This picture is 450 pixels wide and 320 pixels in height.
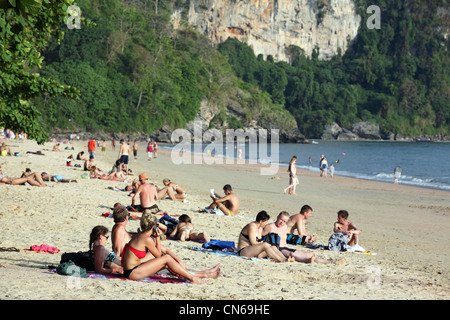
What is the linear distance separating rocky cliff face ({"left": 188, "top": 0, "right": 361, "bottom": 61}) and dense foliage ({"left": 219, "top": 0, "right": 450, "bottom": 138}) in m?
3.15

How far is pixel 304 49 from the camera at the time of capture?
15475 centimetres

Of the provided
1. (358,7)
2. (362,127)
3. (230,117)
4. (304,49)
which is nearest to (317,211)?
(230,117)

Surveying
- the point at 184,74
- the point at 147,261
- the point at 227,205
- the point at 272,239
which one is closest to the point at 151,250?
the point at 147,261

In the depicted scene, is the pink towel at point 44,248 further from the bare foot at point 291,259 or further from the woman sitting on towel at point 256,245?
the bare foot at point 291,259

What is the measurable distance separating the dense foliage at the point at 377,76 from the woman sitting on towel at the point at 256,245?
119562 millimetres

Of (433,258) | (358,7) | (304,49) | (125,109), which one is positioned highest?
(358,7)

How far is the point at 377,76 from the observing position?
154 m

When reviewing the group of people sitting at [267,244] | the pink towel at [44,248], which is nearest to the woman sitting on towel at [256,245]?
the group of people sitting at [267,244]

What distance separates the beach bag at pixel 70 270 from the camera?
6852 mm

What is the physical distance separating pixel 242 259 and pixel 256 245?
305 mm

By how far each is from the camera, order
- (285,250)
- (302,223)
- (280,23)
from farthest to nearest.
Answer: (280,23)
(302,223)
(285,250)

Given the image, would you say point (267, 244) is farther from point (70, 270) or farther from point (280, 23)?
point (280, 23)

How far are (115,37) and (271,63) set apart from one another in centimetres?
6874
